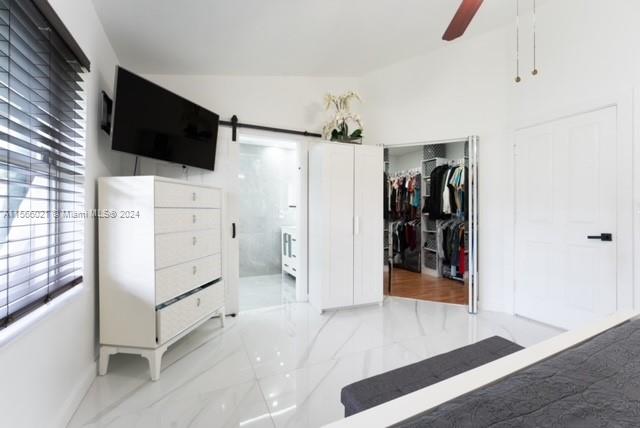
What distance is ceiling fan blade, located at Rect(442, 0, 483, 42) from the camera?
131 cm

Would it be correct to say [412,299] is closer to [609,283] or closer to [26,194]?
[609,283]

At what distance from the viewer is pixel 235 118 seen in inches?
113

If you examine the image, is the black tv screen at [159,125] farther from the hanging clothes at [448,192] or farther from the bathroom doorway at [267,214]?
the hanging clothes at [448,192]

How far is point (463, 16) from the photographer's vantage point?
138 cm

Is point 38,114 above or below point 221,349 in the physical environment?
above

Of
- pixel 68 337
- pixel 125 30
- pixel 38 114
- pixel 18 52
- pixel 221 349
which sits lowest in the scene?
pixel 221 349

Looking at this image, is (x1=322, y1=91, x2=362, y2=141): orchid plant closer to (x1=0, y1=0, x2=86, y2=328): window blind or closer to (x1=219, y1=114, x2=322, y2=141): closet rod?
(x1=219, y1=114, x2=322, y2=141): closet rod

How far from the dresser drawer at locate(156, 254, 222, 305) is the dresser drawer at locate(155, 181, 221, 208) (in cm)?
44

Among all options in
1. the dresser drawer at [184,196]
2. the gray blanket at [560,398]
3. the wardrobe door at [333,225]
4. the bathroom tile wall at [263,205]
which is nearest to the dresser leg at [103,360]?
the dresser drawer at [184,196]

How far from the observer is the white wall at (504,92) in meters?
2.11

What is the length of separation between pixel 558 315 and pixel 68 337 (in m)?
3.67

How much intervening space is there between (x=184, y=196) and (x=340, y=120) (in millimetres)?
1896

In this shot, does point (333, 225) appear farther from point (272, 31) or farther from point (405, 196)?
point (405, 196)

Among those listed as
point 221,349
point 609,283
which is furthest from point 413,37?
point 221,349
